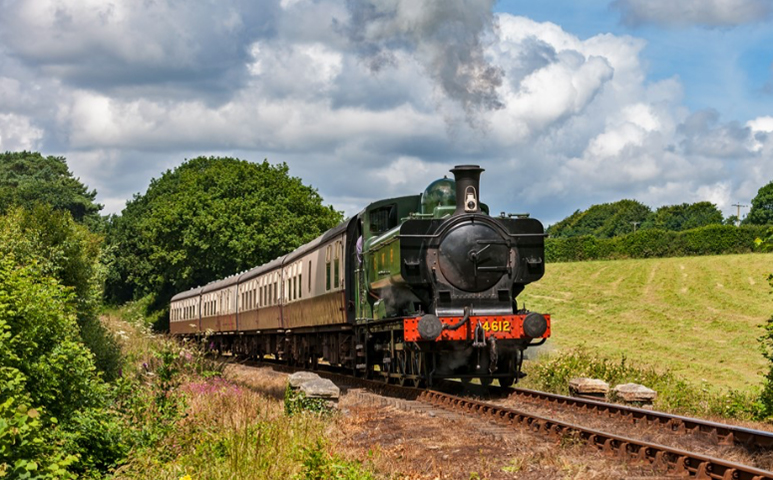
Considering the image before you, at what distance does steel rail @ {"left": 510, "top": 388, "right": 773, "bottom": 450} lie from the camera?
980cm

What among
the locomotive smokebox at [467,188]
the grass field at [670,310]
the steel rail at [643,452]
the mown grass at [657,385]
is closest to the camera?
the steel rail at [643,452]

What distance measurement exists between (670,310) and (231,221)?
2537 centimetres

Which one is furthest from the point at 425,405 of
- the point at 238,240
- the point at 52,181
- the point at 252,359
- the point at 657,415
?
the point at 52,181

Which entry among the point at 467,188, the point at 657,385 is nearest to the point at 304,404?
the point at 467,188

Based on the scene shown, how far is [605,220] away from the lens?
13538cm

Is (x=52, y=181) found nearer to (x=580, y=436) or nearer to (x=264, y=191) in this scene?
(x=264, y=191)

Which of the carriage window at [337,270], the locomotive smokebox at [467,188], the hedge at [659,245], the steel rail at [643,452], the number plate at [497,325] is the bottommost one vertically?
the steel rail at [643,452]

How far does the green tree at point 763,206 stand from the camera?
103m

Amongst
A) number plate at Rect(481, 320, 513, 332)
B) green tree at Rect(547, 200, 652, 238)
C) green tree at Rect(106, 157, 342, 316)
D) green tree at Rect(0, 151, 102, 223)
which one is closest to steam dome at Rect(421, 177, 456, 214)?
number plate at Rect(481, 320, 513, 332)

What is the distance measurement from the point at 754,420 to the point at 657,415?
2.76 m

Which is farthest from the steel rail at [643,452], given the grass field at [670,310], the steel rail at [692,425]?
the grass field at [670,310]

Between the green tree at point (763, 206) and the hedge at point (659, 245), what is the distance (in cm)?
4141

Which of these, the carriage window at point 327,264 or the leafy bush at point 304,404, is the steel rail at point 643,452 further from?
the carriage window at point 327,264

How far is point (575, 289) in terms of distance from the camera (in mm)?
53781
